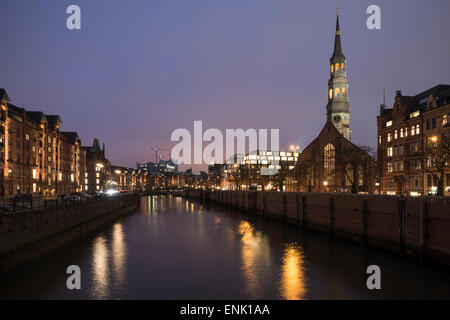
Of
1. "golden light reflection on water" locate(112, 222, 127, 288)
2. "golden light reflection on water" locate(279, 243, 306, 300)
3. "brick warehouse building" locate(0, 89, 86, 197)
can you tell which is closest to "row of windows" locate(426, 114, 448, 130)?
"golden light reflection on water" locate(279, 243, 306, 300)

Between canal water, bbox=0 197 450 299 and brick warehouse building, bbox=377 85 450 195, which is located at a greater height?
brick warehouse building, bbox=377 85 450 195

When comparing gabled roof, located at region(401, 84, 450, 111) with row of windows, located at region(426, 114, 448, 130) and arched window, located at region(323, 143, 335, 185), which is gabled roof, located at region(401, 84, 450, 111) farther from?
arched window, located at region(323, 143, 335, 185)

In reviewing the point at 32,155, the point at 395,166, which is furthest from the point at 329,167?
the point at 32,155

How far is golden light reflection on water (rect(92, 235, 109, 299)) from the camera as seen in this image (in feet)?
85.0

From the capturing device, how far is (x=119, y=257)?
125ft

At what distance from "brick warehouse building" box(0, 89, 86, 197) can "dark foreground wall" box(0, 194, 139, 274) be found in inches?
1379

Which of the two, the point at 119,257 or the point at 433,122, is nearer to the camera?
the point at 119,257

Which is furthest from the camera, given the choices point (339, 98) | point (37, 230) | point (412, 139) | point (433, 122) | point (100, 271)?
point (339, 98)

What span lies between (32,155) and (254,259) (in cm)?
7661

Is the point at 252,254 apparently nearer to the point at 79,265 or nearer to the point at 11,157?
the point at 79,265

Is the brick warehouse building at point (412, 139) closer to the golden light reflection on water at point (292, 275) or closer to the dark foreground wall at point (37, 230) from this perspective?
the golden light reflection on water at point (292, 275)

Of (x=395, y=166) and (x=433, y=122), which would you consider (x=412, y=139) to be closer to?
(x=433, y=122)

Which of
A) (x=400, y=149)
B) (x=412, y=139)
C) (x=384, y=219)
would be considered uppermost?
(x=412, y=139)
